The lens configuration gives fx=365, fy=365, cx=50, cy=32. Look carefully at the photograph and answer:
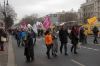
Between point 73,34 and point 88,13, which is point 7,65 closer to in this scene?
point 73,34

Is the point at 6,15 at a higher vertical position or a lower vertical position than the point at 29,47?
higher

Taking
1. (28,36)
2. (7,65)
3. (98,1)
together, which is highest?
(98,1)

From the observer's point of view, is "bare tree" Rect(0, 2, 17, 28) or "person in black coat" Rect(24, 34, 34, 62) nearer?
"person in black coat" Rect(24, 34, 34, 62)

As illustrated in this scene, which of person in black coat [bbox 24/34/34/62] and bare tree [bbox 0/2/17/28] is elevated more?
bare tree [bbox 0/2/17/28]

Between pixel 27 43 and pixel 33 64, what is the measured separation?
179 cm

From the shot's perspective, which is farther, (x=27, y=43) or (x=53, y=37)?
(x=53, y=37)

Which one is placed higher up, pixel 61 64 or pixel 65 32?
pixel 65 32

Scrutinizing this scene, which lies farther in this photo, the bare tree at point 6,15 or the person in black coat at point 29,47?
the bare tree at point 6,15

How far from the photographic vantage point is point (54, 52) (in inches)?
795

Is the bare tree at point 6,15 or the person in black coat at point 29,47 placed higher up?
the bare tree at point 6,15

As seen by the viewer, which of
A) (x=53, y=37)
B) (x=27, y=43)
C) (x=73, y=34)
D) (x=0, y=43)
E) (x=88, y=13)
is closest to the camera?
(x=27, y=43)

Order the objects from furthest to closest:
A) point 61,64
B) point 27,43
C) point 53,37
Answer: point 53,37, point 27,43, point 61,64

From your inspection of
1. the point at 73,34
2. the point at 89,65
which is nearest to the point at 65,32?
the point at 73,34

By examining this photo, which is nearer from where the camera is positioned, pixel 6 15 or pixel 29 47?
pixel 29 47
